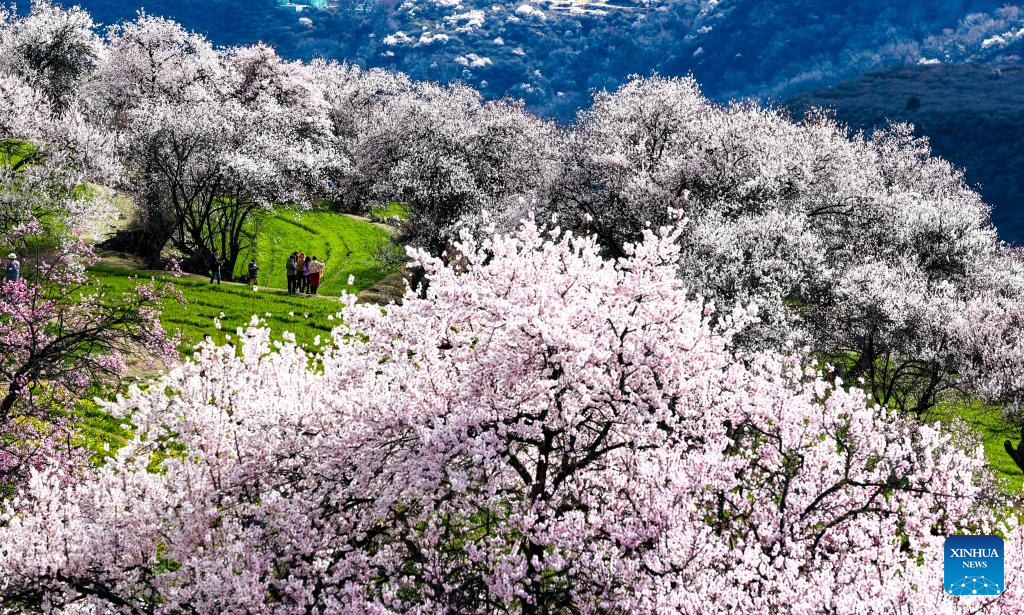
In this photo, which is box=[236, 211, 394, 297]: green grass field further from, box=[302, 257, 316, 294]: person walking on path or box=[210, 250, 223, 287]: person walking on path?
box=[210, 250, 223, 287]: person walking on path

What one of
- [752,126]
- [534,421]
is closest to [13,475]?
[534,421]

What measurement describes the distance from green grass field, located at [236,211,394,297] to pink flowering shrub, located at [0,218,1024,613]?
3524cm

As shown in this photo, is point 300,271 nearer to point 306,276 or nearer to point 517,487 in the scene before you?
point 306,276

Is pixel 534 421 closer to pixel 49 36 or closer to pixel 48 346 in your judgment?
pixel 48 346

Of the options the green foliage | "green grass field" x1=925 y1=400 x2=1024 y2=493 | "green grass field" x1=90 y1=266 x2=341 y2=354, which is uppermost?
"green grass field" x1=90 y1=266 x2=341 y2=354

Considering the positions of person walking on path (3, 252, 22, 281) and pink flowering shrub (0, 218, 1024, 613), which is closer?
pink flowering shrub (0, 218, 1024, 613)

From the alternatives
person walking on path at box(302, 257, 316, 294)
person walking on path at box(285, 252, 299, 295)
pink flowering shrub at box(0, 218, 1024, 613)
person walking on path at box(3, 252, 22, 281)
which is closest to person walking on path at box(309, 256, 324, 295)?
person walking on path at box(302, 257, 316, 294)

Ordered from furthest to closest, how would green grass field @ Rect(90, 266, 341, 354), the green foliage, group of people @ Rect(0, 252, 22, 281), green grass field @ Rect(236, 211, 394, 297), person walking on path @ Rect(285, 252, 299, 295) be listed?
Result: green grass field @ Rect(236, 211, 394, 297), person walking on path @ Rect(285, 252, 299, 295), green grass field @ Rect(90, 266, 341, 354), group of people @ Rect(0, 252, 22, 281), the green foliage

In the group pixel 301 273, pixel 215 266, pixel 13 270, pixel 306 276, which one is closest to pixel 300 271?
pixel 301 273

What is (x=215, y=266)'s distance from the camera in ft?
141

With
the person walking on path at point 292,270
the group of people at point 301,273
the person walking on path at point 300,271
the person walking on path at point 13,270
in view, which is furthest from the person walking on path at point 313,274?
the person walking on path at point 13,270

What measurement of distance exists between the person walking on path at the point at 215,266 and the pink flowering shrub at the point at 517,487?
2830 cm

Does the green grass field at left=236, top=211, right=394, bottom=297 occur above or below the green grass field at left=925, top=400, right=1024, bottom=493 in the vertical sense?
above

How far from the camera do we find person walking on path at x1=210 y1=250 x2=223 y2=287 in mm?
40319
